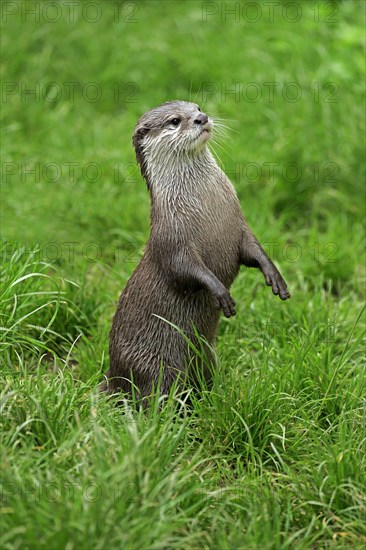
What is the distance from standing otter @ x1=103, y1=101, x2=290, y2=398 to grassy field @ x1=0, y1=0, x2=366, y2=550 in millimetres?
214

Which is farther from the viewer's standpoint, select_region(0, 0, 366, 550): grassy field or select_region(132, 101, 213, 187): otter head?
select_region(132, 101, 213, 187): otter head

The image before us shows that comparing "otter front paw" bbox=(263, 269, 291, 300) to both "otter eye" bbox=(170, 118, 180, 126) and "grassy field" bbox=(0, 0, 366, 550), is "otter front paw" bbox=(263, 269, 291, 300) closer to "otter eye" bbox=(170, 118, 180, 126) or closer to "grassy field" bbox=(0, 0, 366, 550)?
"grassy field" bbox=(0, 0, 366, 550)

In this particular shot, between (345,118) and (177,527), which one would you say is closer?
(177,527)

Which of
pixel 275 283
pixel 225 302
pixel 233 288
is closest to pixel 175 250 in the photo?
pixel 225 302

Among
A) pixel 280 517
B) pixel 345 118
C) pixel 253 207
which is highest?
pixel 345 118

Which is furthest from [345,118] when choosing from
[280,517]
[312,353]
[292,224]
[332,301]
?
[280,517]

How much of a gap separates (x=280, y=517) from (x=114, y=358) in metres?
1.03

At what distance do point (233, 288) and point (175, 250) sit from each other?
1.15 meters

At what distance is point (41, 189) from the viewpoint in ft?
18.5

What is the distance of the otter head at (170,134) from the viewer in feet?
11.5

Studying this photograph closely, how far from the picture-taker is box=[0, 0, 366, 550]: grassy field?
→ 279 cm

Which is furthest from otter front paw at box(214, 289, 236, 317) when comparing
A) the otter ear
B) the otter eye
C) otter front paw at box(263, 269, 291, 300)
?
the otter eye

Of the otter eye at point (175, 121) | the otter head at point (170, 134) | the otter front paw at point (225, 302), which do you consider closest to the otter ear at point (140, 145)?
the otter head at point (170, 134)

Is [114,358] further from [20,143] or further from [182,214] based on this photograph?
[20,143]
